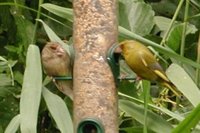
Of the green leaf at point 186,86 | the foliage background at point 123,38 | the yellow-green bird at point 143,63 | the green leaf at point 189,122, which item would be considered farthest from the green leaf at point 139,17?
the green leaf at point 189,122

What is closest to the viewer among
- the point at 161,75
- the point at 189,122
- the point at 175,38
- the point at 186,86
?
the point at 189,122

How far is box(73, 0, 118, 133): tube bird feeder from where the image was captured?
7.71 ft

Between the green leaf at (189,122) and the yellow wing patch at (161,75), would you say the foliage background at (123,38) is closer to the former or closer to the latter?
the yellow wing patch at (161,75)

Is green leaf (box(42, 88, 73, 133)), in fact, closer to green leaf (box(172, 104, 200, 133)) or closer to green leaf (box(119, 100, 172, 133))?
green leaf (box(119, 100, 172, 133))

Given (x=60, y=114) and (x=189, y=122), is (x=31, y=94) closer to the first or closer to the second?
(x=60, y=114)

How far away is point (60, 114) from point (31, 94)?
9 centimetres

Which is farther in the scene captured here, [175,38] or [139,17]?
[139,17]

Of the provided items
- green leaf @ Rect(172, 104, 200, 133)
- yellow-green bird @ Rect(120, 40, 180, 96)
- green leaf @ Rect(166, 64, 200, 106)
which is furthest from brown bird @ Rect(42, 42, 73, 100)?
green leaf @ Rect(172, 104, 200, 133)

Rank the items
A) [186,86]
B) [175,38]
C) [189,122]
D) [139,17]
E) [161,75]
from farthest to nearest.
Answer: [139,17], [175,38], [161,75], [186,86], [189,122]

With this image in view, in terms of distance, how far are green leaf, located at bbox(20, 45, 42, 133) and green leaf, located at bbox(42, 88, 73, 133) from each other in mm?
62

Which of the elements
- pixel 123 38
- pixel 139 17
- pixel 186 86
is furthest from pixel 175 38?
pixel 186 86

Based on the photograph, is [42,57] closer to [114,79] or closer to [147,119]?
[114,79]

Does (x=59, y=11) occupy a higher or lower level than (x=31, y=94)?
higher

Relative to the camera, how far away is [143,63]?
7.56ft
